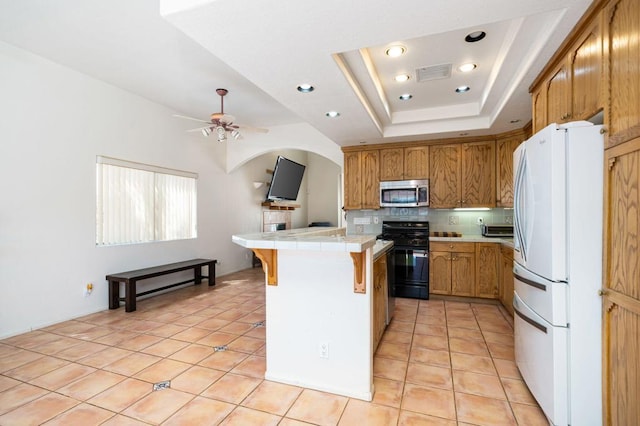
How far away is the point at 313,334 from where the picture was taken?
223 centimetres

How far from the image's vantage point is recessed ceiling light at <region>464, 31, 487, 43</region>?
2367mm

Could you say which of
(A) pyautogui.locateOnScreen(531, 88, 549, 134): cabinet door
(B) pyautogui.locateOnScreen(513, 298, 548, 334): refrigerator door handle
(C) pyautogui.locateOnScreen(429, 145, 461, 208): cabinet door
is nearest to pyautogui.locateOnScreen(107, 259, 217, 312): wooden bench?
(C) pyautogui.locateOnScreen(429, 145, 461, 208): cabinet door

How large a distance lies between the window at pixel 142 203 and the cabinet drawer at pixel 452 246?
13.4ft

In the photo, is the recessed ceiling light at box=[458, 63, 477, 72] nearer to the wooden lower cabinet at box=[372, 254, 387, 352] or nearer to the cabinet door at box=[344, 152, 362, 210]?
the wooden lower cabinet at box=[372, 254, 387, 352]

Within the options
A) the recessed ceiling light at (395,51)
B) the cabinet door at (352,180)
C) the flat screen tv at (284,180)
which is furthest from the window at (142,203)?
the recessed ceiling light at (395,51)

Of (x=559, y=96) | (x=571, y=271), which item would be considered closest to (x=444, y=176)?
(x=559, y=96)

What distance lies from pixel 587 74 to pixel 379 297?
2.17 m

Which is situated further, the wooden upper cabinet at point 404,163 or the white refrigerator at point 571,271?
the wooden upper cabinet at point 404,163

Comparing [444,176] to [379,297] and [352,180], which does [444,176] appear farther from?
[379,297]

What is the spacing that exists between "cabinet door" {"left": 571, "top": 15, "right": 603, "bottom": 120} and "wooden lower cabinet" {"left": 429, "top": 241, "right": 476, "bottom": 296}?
106 inches

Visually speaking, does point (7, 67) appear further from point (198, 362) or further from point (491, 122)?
point (491, 122)

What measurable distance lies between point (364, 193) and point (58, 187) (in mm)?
4107

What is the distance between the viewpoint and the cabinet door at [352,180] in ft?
16.8

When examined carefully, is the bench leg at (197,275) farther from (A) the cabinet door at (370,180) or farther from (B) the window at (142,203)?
(A) the cabinet door at (370,180)
